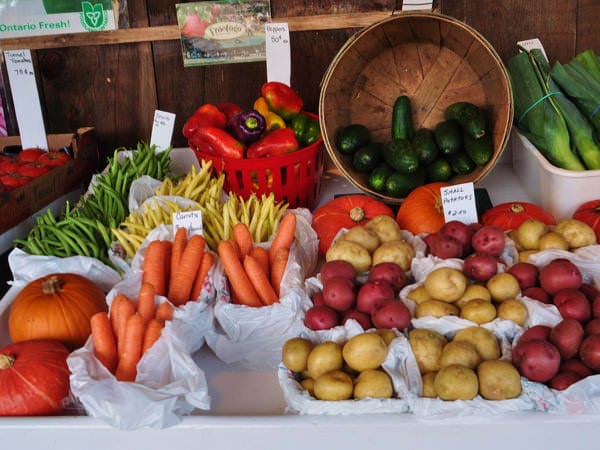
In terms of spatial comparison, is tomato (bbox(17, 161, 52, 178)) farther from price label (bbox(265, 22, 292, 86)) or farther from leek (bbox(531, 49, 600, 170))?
leek (bbox(531, 49, 600, 170))

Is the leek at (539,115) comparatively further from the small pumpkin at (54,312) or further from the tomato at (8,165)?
the tomato at (8,165)

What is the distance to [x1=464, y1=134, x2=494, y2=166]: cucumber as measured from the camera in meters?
1.91

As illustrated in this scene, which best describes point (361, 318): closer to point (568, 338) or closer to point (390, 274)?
point (390, 274)

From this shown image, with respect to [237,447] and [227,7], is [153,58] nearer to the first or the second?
[227,7]

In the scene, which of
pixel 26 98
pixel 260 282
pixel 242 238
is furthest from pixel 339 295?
pixel 26 98

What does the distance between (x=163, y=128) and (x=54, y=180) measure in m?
0.46

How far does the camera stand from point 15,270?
170 cm

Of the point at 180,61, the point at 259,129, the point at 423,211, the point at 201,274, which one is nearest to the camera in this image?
the point at 201,274

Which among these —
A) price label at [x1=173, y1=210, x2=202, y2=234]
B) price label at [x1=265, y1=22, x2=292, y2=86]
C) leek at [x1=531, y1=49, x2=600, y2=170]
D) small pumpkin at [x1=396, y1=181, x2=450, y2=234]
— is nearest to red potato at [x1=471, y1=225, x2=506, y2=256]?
small pumpkin at [x1=396, y1=181, x2=450, y2=234]

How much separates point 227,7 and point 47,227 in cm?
118

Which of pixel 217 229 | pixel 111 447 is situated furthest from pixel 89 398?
pixel 217 229

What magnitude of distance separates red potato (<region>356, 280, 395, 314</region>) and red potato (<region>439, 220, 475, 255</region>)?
0.92 ft

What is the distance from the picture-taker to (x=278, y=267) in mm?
1532

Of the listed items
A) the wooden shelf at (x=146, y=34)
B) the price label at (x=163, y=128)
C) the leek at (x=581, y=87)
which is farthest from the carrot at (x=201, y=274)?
the leek at (x=581, y=87)
